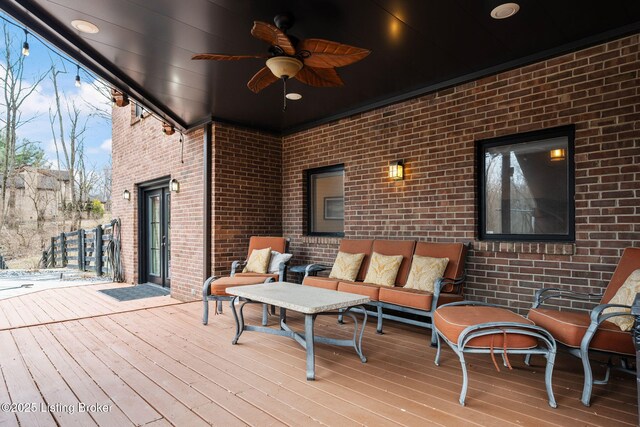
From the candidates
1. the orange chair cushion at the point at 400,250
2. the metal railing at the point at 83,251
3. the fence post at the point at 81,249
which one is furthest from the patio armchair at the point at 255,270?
the fence post at the point at 81,249

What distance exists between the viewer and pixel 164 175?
6.46 meters

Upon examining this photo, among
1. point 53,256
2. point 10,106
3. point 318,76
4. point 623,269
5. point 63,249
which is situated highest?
point 10,106

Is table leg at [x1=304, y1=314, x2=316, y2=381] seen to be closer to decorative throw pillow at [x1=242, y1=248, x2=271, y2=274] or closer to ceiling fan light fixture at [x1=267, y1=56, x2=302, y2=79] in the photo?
ceiling fan light fixture at [x1=267, y1=56, x2=302, y2=79]

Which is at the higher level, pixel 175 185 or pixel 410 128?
pixel 410 128

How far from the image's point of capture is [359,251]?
4.52m

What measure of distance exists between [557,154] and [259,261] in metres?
3.62

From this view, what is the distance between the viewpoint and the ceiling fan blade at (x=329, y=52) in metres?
2.25

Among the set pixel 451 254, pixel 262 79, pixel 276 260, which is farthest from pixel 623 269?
pixel 276 260

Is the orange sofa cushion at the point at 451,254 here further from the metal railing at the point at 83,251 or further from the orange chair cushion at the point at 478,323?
the metal railing at the point at 83,251

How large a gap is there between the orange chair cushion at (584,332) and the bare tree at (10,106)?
13.7 metres

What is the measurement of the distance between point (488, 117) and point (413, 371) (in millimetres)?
2636

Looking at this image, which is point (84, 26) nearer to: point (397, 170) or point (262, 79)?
point (262, 79)

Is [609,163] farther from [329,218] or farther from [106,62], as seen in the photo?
[106,62]

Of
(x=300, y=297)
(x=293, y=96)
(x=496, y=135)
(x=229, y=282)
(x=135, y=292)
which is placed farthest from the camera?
(x=135, y=292)
